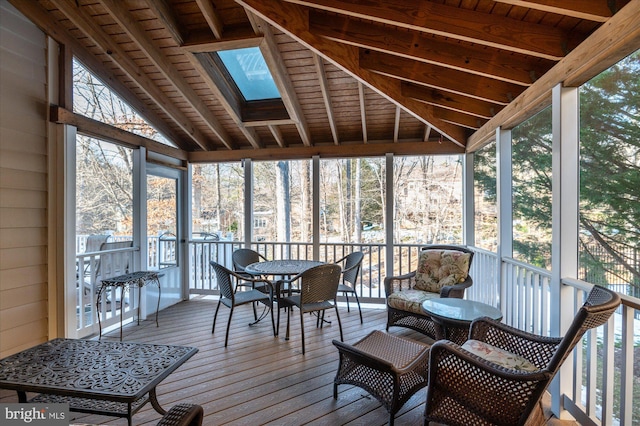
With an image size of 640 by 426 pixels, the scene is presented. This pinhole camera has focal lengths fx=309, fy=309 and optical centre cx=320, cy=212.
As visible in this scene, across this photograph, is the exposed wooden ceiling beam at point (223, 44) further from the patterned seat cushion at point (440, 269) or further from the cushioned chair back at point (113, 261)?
the patterned seat cushion at point (440, 269)

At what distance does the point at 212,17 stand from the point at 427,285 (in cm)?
378

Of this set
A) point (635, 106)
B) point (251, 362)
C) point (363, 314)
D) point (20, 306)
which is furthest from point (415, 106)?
point (20, 306)

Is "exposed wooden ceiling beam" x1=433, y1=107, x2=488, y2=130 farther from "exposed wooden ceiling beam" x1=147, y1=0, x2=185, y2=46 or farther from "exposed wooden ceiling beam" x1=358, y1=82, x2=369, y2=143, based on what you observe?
"exposed wooden ceiling beam" x1=147, y1=0, x2=185, y2=46

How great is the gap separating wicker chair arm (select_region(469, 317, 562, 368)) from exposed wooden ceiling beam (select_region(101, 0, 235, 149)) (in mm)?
4136

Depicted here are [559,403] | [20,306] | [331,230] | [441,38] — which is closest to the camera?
[559,403]

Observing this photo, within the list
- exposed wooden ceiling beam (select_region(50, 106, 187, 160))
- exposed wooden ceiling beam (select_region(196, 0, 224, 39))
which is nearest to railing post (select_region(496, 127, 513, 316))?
exposed wooden ceiling beam (select_region(196, 0, 224, 39))

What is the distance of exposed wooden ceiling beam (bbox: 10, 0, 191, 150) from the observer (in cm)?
300

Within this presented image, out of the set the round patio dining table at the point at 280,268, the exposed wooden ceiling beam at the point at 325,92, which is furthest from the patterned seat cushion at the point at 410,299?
the exposed wooden ceiling beam at the point at 325,92

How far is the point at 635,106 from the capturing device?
6.85 feet

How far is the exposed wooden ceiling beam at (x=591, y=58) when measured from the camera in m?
1.69

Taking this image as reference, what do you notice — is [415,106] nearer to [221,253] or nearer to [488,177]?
[488,177]

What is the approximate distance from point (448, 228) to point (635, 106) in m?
5.55

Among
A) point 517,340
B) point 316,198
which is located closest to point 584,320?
point 517,340

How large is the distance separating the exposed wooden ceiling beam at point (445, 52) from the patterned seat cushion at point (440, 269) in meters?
2.00
